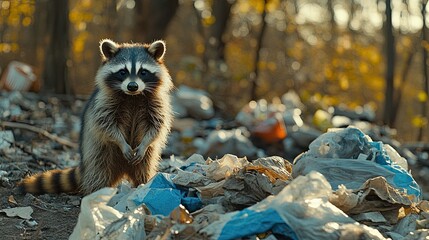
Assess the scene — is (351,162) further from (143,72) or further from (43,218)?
(43,218)

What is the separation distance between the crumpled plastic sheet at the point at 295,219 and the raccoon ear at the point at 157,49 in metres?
2.19

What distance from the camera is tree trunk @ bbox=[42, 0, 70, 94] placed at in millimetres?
10320

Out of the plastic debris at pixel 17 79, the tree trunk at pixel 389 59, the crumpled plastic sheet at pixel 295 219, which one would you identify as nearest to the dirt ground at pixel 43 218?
the crumpled plastic sheet at pixel 295 219

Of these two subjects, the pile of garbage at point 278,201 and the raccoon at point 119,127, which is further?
the raccoon at point 119,127

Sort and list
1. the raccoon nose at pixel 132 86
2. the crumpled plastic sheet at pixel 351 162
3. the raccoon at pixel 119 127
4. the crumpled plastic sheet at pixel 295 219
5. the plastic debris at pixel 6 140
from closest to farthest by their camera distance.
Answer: the crumpled plastic sheet at pixel 295 219, the crumpled plastic sheet at pixel 351 162, the raccoon nose at pixel 132 86, the raccoon at pixel 119 127, the plastic debris at pixel 6 140

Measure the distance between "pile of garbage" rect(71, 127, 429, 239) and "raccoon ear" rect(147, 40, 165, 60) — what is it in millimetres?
940

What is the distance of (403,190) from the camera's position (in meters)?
4.07

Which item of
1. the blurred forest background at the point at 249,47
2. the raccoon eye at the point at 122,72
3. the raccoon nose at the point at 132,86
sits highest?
the raccoon eye at the point at 122,72

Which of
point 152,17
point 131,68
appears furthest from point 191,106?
point 131,68

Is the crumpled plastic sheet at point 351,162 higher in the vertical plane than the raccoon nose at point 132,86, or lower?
lower

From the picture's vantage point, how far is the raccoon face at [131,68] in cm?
495

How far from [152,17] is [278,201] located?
8549 mm

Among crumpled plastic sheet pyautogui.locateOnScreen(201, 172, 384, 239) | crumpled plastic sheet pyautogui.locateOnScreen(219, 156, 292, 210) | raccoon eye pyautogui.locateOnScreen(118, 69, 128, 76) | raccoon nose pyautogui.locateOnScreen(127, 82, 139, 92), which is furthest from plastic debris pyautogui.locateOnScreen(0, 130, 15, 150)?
crumpled plastic sheet pyautogui.locateOnScreen(201, 172, 384, 239)

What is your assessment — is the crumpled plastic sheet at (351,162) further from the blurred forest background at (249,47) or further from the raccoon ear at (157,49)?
the blurred forest background at (249,47)
